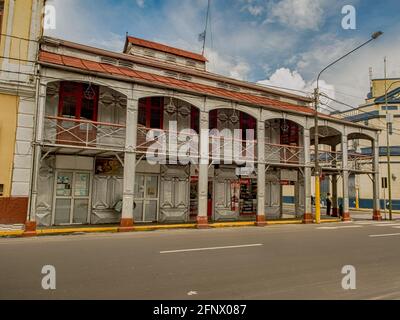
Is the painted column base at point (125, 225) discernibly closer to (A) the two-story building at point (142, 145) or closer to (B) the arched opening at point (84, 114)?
(A) the two-story building at point (142, 145)

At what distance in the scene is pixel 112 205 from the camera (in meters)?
15.6

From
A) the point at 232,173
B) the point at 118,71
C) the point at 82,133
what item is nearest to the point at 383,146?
the point at 232,173

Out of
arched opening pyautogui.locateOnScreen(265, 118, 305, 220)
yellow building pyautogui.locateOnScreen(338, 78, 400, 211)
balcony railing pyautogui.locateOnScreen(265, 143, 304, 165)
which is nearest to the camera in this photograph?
balcony railing pyautogui.locateOnScreen(265, 143, 304, 165)

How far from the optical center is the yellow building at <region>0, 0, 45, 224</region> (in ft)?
41.2

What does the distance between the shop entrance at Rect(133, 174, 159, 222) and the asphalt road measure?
564cm

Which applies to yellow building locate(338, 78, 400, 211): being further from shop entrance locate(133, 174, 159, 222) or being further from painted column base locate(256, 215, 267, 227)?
shop entrance locate(133, 174, 159, 222)

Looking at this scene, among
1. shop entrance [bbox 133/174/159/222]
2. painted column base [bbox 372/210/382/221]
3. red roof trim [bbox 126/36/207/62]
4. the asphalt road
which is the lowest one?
the asphalt road

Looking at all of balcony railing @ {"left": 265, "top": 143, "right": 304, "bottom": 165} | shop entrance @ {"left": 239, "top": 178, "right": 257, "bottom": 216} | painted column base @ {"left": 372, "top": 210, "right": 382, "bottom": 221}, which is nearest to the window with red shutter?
shop entrance @ {"left": 239, "top": 178, "right": 257, "bottom": 216}

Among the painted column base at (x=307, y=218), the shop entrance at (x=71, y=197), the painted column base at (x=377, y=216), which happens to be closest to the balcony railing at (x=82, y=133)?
the shop entrance at (x=71, y=197)

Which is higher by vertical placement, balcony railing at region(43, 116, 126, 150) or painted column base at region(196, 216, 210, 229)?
balcony railing at region(43, 116, 126, 150)

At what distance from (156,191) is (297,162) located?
8.84 m

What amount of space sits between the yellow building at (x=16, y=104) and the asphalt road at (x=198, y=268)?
235cm

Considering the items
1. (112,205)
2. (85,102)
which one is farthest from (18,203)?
(85,102)

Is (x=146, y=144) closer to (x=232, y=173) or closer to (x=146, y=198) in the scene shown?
(x=146, y=198)
